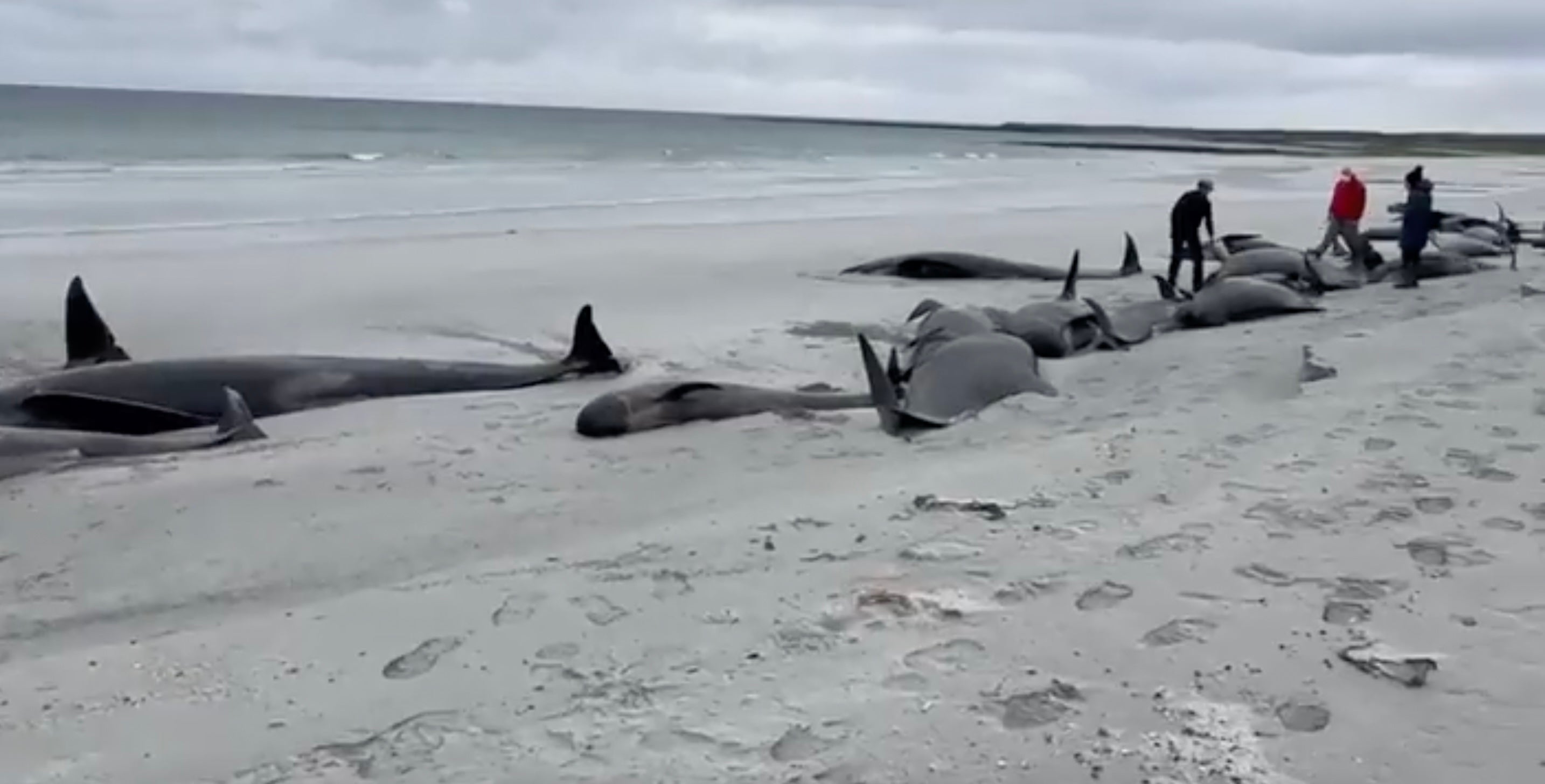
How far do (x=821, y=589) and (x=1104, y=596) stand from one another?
0.95 m

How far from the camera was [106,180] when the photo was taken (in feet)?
109

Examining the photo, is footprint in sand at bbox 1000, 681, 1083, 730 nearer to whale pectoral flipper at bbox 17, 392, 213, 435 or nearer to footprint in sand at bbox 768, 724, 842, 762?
footprint in sand at bbox 768, 724, 842, 762

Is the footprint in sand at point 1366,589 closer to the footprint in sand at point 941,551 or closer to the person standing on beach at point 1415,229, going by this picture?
the footprint in sand at point 941,551

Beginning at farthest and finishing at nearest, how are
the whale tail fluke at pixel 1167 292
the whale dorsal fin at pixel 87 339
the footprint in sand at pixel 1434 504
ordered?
the whale tail fluke at pixel 1167 292 < the whale dorsal fin at pixel 87 339 < the footprint in sand at pixel 1434 504

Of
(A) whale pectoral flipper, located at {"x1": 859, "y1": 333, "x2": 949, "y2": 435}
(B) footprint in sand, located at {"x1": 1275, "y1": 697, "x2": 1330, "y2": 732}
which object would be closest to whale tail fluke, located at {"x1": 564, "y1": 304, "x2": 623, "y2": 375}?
(A) whale pectoral flipper, located at {"x1": 859, "y1": 333, "x2": 949, "y2": 435}

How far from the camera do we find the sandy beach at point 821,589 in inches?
154

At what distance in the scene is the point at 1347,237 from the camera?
58.0 feet

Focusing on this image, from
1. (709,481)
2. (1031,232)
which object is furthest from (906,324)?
(1031,232)

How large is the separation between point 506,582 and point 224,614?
996mm

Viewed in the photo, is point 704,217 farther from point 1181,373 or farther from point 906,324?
point 1181,373

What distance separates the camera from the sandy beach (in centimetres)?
392

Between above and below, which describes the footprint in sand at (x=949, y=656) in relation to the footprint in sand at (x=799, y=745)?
above

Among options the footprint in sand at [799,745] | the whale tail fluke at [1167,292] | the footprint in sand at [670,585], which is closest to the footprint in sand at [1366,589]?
the footprint in sand at [799,745]

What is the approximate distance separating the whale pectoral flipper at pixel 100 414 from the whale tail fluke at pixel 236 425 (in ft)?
1.44
